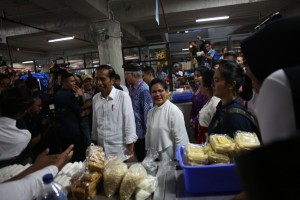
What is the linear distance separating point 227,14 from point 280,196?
1064cm

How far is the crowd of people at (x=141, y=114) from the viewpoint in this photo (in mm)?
654

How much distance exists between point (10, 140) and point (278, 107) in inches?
59.8

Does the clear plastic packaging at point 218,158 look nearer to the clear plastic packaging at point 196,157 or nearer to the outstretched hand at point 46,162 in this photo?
the clear plastic packaging at point 196,157

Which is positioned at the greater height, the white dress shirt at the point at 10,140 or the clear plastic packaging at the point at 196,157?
the white dress shirt at the point at 10,140

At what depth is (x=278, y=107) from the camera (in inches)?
24.0

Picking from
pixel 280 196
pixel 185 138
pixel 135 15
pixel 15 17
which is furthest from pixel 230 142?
pixel 15 17

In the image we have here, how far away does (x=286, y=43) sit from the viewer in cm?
65

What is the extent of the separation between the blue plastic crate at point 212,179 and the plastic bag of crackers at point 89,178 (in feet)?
1.62

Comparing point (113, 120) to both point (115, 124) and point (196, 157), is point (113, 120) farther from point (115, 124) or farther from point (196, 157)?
point (196, 157)

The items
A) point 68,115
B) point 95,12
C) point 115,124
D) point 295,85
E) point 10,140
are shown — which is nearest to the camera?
point 295,85

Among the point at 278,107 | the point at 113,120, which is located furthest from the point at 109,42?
the point at 278,107

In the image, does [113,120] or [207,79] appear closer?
[113,120]

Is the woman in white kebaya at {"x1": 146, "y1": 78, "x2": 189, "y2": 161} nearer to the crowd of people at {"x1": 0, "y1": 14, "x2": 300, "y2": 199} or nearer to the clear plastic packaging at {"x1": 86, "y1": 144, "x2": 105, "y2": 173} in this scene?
the crowd of people at {"x1": 0, "y1": 14, "x2": 300, "y2": 199}

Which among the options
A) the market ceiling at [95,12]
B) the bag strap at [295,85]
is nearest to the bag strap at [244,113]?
the bag strap at [295,85]
